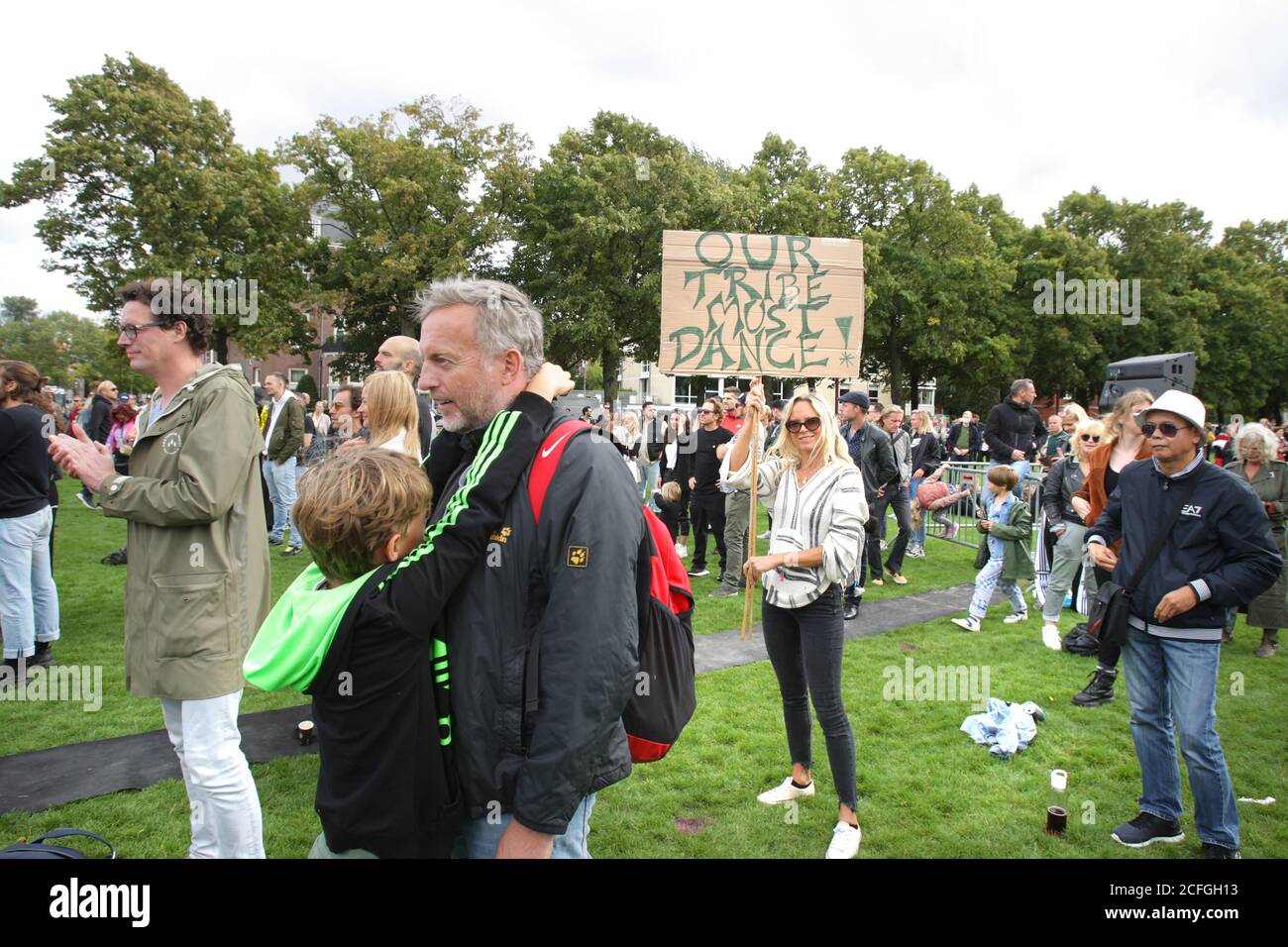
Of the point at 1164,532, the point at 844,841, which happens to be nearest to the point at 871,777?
the point at 844,841

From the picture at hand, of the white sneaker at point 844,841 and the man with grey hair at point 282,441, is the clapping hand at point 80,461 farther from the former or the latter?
the man with grey hair at point 282,441

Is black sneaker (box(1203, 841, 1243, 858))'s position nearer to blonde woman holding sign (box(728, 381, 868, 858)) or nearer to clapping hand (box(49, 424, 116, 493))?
blonde woman holding sign (box(728, 381, 868, 858))

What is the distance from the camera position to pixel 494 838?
1831mm

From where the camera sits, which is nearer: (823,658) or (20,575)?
(823,658)

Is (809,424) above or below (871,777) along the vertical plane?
above

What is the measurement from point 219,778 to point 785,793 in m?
2.74

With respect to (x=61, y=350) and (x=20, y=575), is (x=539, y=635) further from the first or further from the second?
(x=61, y=350)

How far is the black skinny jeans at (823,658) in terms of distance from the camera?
3.56m

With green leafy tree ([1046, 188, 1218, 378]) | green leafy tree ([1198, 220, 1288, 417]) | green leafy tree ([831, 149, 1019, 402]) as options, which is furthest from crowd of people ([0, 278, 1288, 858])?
green leafy tree ([1198, 220, 1288, 417])

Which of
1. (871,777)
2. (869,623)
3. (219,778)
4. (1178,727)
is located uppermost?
(219,778)

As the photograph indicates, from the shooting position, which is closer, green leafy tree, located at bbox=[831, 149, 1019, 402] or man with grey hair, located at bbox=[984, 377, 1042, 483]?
man with grey hair, located at bbox=[984, 377, 1042, 483]

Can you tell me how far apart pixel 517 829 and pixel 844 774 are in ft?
7.86

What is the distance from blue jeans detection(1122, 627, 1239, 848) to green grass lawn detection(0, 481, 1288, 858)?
0.73ft

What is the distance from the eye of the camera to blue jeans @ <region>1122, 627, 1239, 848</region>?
3.51 metres
